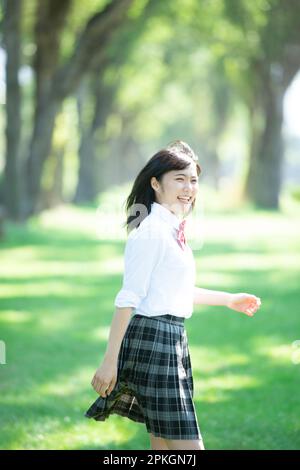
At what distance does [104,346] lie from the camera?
26.6 feet

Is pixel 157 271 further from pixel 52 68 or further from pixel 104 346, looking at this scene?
pixel 52 68

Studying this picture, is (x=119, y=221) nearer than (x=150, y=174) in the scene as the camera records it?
No

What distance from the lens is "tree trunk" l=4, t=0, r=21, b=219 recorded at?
61.7ft

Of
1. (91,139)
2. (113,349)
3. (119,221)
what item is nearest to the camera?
(113,349)

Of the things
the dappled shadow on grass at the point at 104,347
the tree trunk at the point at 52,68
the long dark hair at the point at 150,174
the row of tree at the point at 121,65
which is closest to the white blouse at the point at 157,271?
the long dark hair at the point at 150,174

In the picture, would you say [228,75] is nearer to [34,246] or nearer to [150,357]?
[34,246]

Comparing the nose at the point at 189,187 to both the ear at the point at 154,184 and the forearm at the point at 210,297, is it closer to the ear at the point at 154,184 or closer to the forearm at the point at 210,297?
the ear at the point at 154,184

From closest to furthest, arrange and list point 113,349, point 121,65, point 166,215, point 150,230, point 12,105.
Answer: point 113,349, point 150,230, point 166,215, point 12,105, point 121,65

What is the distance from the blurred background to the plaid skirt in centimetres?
101

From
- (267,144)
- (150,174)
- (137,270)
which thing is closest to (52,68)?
(267,144)

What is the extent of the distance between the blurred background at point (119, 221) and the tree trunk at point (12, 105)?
0.11 feet

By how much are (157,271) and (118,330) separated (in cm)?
31

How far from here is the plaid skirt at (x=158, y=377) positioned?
134 inches

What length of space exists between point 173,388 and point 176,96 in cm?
5763
